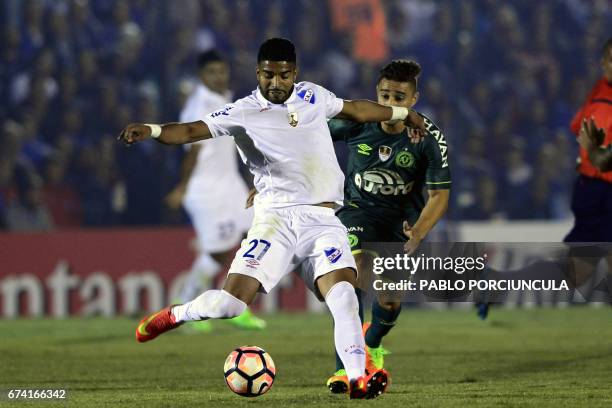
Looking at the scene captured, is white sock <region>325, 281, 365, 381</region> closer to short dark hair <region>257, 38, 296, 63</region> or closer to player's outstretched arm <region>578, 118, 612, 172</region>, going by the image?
short dark hair <region>257, 38, 296, 63</region>

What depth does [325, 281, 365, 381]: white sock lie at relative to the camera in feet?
21.5

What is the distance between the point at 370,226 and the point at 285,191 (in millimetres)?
1306

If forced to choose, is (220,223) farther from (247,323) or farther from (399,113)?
(399,113)

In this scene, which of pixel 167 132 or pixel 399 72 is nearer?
pixel 167 132

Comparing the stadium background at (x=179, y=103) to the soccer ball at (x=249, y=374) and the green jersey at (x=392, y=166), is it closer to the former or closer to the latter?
the green jersey at (x=392, y=166)

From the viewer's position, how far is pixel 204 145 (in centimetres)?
1284

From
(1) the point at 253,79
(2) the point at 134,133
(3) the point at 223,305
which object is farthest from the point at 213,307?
(1) the point at 253,79

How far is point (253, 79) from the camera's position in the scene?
16875mm

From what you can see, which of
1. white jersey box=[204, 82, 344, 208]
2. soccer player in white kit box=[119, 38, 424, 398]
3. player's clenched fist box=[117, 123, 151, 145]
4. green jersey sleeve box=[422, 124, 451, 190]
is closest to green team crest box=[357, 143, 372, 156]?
green jersey sleeve box=[422, 124, 451, 190]

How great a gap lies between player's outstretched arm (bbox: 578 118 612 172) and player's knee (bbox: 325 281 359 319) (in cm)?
172

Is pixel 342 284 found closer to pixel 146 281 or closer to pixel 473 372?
pixel 473 372

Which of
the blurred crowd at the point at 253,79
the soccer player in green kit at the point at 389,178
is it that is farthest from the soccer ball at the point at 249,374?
the blurred crowd at the point at 253,79

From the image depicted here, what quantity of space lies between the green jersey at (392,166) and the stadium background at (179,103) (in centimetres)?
679

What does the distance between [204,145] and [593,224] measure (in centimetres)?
463
